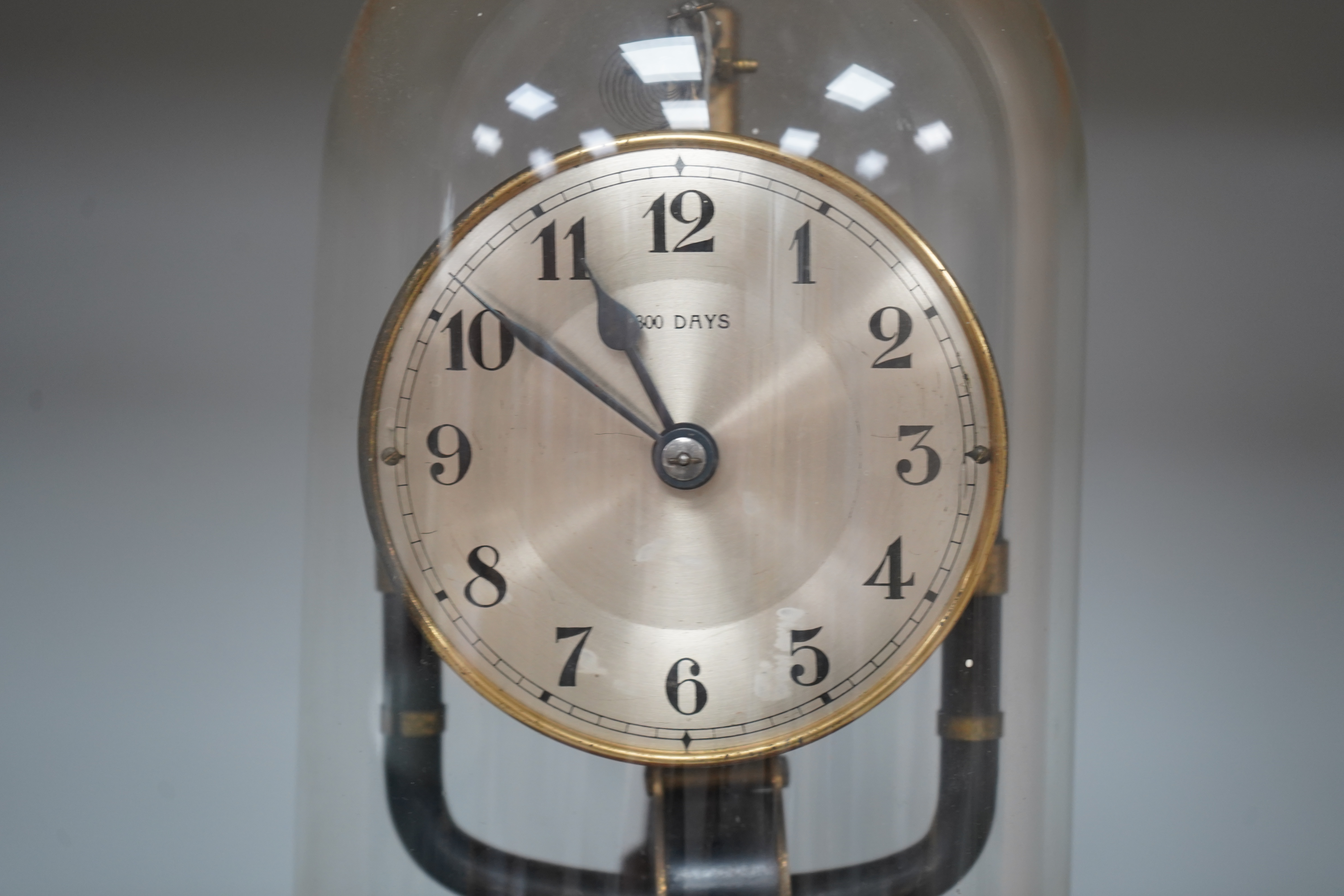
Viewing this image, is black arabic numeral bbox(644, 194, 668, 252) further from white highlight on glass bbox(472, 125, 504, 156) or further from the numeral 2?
white highlight on glass bbox(472, 125, 504, 156)

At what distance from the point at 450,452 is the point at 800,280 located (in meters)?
0.25

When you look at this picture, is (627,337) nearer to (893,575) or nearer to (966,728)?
(893,575)

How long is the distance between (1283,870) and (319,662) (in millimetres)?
1052

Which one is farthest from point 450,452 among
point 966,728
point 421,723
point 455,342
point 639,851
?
point 966,728

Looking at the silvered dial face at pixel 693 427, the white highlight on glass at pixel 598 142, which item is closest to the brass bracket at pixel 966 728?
the silvered dial face at pixel 693 427

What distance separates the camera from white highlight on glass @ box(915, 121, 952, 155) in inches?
33.9

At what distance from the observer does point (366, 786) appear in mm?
906

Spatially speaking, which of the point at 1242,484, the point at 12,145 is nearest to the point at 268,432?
the point at 12,145

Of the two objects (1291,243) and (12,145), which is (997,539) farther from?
(12,145)

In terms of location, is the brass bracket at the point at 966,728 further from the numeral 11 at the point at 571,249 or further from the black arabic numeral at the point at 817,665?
the numeral 11 at the point at 571,249

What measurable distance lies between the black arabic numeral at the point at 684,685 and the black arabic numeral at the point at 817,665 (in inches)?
2.3

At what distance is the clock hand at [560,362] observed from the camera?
2.58 ft

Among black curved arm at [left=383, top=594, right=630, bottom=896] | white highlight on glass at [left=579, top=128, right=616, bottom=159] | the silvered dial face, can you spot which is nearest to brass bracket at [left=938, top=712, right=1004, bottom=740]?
the silvered dial face

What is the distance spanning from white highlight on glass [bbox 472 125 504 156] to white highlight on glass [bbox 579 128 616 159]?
0.22 ft
